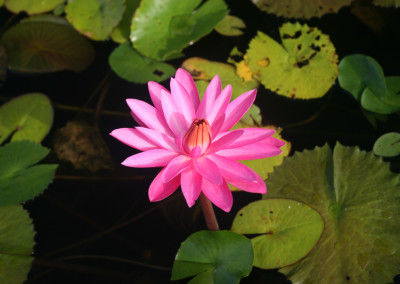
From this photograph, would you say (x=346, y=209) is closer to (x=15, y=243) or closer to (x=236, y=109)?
(x=236, y=109)

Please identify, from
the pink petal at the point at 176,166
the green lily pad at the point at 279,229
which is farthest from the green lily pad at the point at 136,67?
the green lily pad at the point at 279,229

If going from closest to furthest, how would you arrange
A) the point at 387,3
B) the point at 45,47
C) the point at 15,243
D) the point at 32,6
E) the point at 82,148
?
the point at 15,243 < the point at 82,148 < the point at 387,3 < the point at 45,47 < the point at 32,6

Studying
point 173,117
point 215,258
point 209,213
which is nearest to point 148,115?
point 173,117

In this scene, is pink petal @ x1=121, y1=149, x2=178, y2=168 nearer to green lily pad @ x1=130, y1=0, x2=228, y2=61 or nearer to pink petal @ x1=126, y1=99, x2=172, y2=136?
pink petal @ x1=126, y1=99, x2=172, y2=136

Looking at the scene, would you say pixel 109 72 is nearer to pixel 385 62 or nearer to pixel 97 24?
pixel 97 24

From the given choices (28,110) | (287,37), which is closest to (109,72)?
(28,110)

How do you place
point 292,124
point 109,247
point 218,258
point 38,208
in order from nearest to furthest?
point 218,258 → point 109,247 → point 38,208 → point 292,124
